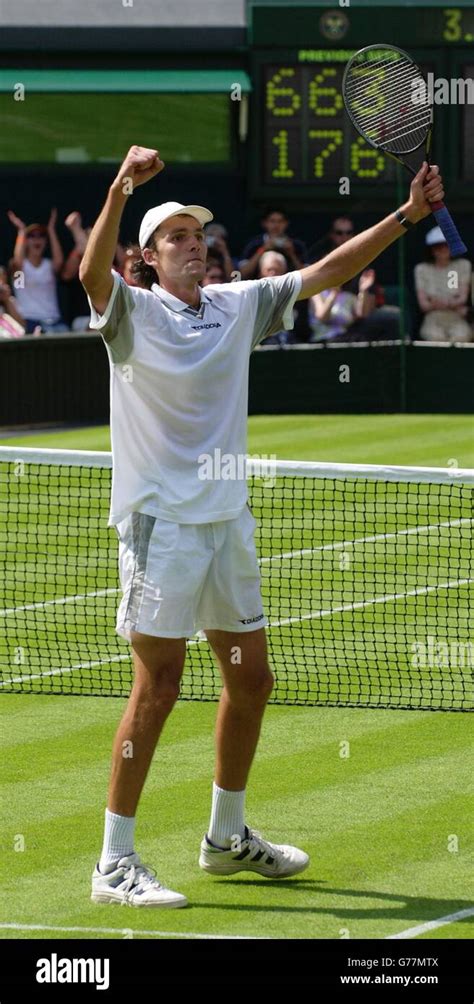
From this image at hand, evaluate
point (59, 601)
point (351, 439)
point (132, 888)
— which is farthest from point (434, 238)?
point (132, 888)

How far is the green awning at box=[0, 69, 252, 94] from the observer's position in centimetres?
2394

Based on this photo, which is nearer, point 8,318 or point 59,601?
point 59,601

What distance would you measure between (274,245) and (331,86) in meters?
2.09

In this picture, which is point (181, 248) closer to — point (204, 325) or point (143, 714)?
point (204, 325)

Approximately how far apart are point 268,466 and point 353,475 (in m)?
0.60

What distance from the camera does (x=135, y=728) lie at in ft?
20.3

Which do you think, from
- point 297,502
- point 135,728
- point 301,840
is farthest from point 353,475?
point 297,502

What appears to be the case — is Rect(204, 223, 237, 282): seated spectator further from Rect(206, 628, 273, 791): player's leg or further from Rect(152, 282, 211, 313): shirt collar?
Rect(206, 628, 273, 791): player's leg

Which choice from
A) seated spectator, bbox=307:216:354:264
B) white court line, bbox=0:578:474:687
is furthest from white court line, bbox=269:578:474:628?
seated spectator, bbox=307:216:354:264

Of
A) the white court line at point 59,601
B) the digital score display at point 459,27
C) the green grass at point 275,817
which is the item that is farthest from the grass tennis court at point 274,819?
the digital score display at point 459,27

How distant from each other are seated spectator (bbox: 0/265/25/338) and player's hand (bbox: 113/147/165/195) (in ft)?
→ 46.6

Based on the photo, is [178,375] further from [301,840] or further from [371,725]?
[371,725]

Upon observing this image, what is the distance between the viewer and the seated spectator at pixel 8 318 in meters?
20.2

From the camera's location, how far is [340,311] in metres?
21.6
